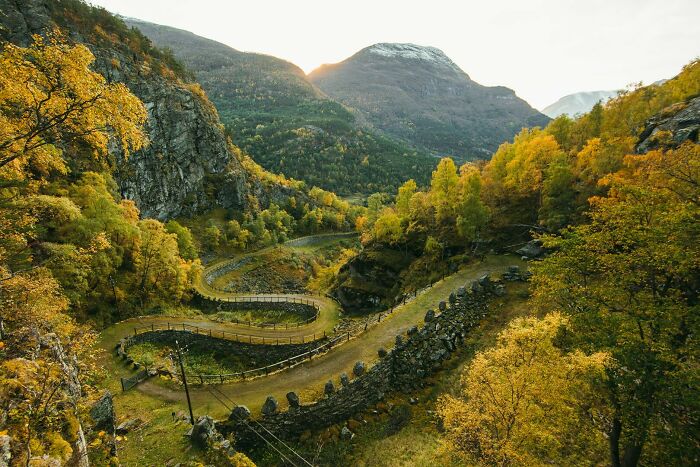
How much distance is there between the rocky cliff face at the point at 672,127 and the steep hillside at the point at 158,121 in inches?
2839

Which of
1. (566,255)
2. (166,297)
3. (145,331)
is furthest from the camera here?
(166,297)

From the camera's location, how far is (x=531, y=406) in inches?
559

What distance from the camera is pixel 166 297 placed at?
41594 millimetres

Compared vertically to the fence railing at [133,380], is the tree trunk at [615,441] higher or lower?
higher

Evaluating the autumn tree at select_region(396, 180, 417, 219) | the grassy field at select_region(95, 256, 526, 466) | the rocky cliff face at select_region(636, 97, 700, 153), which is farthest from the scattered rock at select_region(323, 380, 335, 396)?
the rocky cliff face at select_region(636, 97, 700, 153)

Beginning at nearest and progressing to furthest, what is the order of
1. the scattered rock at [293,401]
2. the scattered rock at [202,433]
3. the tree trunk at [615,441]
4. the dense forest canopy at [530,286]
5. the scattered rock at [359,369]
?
the dense forest canopy at [530,286]
the tree trunk at [615,441]
the scattered rock at [202,433]
the scattered rock at [293,401]
the scattered rock at [359,369]

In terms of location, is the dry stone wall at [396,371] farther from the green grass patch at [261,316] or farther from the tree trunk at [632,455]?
the green grass patch at [261,316]

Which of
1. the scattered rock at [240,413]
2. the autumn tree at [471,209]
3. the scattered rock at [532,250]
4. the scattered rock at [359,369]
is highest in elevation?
the autumn tree at [471,209]

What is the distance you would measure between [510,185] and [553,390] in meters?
32.5

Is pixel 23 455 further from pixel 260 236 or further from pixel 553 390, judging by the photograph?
pixel 260 236

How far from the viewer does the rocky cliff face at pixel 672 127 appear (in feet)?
94.3

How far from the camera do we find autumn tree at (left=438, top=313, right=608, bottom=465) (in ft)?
45.1

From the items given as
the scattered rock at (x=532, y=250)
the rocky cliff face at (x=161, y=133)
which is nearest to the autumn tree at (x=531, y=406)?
the scattered rock at (x=532, y=250)

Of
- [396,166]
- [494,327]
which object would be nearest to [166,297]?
[494,327]
